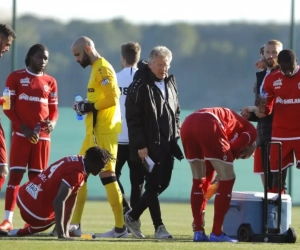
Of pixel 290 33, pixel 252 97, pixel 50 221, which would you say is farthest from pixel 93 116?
pixel 252 97

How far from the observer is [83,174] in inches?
407

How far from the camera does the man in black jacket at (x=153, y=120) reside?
1106 centimetres

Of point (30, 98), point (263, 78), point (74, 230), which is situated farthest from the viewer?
point (263, 78)

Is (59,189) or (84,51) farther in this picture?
(84,51)

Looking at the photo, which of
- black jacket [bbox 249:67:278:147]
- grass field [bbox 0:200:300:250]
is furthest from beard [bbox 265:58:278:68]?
grass field [bbox 0:200:300:250]

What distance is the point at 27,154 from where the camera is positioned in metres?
11.9

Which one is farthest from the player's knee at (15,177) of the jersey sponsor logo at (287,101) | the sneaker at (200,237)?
the jersey sponsor logo at (287,101)

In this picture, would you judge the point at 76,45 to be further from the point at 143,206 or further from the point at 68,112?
the point at 68,112

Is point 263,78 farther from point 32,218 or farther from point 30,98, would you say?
point 32,218

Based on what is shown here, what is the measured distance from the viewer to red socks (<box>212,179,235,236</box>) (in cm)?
1062

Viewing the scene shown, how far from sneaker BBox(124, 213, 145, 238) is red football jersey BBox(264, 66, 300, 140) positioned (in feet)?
6.56

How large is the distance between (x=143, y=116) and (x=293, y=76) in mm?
2002

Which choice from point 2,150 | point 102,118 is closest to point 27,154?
point 2,150

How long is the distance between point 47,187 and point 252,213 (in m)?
2.12
